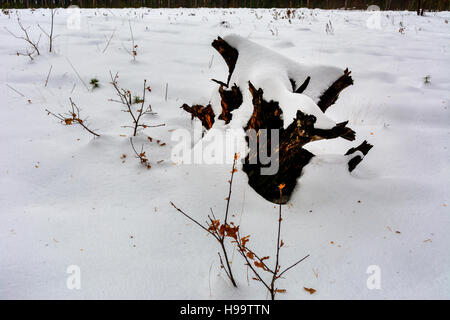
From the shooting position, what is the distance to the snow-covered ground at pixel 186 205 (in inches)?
48.6

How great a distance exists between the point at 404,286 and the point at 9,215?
7.09 ft

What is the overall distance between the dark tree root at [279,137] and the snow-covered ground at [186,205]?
→ 0.09m

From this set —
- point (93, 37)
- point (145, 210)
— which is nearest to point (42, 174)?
point (145, 210)

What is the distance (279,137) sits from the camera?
1643mm

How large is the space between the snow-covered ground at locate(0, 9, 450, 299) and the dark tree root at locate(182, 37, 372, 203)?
0.09 meters

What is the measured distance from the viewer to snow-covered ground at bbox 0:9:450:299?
124 cm

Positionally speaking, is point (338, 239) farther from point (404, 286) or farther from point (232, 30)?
point (232, 30)

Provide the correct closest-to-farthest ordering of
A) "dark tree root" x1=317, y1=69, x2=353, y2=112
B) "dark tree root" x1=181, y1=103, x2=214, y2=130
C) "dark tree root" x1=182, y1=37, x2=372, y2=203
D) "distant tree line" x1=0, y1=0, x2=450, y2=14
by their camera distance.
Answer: "dark tree root" x1=182, y1=37, x2=372, y2=203 < "dark tree root" x1=317, y1=69, x2=353, y2=112 < "dark tree root" x1=181, y1=103, x2=214, y2=130 < "distant tree line" x1=0, y1=0, x2=450, y2=14

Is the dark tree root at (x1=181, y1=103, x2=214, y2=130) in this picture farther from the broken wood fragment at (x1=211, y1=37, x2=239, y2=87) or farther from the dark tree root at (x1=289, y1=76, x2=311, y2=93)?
the dark tree root at (x1=289, y1=76, x2=311, y2=93)

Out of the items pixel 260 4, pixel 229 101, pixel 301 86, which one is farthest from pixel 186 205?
pixel 260 4

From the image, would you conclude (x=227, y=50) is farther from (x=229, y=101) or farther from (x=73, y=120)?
(x=73, y=120)

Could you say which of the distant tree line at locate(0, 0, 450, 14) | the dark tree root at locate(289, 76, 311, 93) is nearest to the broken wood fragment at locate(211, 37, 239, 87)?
the dark tree root at locate(289, 76, 311, 93)

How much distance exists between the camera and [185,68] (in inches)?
157

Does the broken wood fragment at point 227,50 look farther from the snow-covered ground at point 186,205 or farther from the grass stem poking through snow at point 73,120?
the grass stem poking through snow at point 73,120
